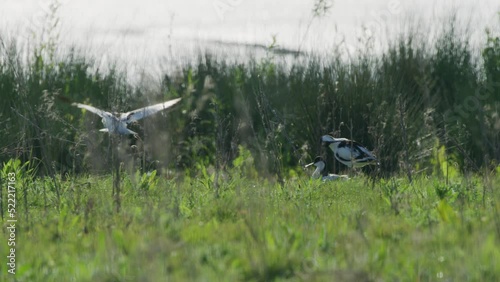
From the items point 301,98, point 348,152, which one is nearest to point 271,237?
Result: point 348,152

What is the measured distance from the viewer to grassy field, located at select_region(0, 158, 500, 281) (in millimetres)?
3471

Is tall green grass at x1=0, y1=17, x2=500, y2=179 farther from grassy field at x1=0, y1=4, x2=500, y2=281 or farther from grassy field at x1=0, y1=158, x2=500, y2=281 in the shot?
grassy field at x1=0, y1=158, x2=500, y2=281

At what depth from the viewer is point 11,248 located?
4.37 metres

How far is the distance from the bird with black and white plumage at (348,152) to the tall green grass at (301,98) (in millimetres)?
292

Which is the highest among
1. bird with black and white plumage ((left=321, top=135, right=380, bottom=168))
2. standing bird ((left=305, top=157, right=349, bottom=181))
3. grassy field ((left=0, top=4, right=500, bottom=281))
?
grassy field ((left=0, top=4, right=500, bottom=281))

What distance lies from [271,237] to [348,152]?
193 inches

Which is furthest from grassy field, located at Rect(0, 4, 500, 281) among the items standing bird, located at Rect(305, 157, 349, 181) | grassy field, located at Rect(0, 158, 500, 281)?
standing bird, located at Rect(305, 157, 349, 181)

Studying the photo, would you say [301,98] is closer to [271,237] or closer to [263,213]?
[263,213]

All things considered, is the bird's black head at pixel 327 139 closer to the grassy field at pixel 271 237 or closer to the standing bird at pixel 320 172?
the standing bird at pixel 320 172

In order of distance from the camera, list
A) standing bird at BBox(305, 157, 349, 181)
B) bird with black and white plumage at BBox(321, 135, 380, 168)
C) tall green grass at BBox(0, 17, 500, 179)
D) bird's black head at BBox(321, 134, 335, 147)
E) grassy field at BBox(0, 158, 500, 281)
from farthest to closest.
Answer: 1. tall green grass at BBox(0, 17, 500, 179)
2. bird's black head at BBox(321, 134, 335, 147)
3. bird with black and white plumage at BBox(321, 135, 380, 168)
4. standing bird at BBox(305, 157, 349, 181)
5. grassy field at BBox(0, 158, 500, 281)

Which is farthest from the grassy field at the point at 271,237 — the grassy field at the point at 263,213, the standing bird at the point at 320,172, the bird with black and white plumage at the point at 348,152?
the bird with black and white plumage at the point at 348,152

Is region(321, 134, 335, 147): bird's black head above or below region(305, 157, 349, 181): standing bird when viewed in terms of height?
above

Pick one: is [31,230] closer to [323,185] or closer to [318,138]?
[323,185]

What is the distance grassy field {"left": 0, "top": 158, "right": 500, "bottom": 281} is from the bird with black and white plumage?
2154mm
